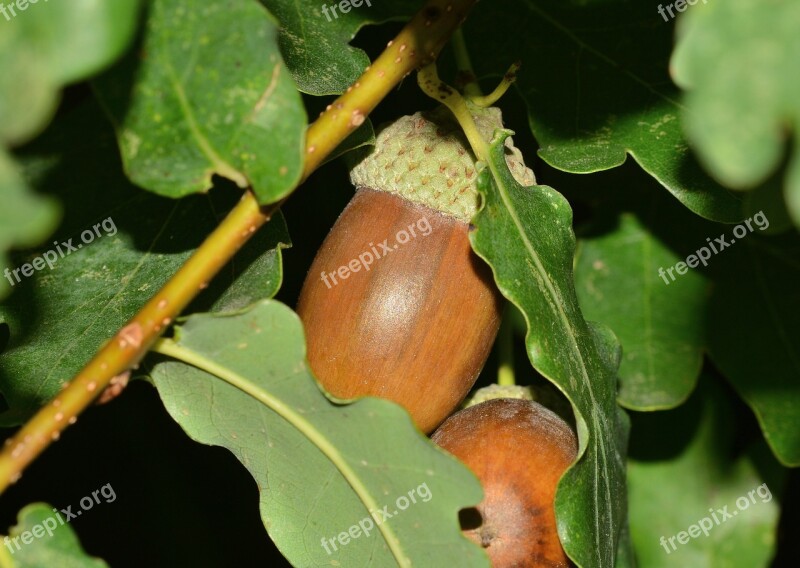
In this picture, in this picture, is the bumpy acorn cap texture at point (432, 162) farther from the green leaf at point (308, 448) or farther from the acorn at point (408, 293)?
the green leaf at point (308, 448)

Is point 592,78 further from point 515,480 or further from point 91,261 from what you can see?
point 91,261

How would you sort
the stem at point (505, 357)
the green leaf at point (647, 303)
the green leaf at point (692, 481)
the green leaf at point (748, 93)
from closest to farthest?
the green leaf at point (748, 93) < the stem at point (505, 357) < the green leaf at point (647, 303) < the green leaf at point (692, 481)

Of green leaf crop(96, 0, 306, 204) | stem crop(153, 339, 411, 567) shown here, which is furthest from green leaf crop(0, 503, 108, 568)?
green leaf crop(96, 0, 306, 204)

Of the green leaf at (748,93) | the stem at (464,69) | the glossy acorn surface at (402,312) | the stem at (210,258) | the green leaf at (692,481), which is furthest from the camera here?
the green leaf at (692,481)

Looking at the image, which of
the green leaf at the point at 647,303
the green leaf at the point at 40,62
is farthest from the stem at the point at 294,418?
the green leaf at the point at 647,303

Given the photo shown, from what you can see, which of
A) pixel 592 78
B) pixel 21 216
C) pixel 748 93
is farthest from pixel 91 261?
pixel 748 93

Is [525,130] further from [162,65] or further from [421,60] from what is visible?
[162,65]
